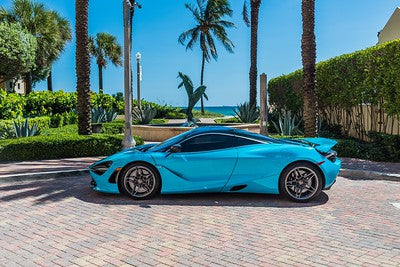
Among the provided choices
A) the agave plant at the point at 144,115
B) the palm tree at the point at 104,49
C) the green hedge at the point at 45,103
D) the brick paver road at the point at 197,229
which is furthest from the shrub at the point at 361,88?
the palm tree at the point at 104,49

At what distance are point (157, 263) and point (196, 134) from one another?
10.9ft

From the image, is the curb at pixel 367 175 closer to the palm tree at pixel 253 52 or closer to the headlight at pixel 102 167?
the headlight at pixel 102 167

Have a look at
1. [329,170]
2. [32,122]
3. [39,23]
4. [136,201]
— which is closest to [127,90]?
[136,201]

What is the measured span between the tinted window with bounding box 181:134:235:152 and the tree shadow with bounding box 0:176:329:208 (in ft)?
2.86

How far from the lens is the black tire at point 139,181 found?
7.04m

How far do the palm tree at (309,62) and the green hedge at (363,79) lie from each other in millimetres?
2093

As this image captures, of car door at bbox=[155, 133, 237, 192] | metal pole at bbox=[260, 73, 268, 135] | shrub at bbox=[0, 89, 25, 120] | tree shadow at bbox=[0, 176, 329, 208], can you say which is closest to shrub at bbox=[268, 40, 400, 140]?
metal pole at bbox=[260, 73, 268, 135]

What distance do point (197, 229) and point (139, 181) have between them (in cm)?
198

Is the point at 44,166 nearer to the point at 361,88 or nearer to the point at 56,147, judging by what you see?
the point at 56,147

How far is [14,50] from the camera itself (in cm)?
2986

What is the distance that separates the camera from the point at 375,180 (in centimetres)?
945

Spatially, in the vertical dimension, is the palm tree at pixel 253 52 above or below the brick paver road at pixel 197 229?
above

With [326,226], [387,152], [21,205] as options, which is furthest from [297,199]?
[387,152]

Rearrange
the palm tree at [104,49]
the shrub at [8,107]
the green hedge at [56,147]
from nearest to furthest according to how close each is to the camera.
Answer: the green hedge at [56,147] < the shrub at [8,107] < the palm tree at [104,49]
